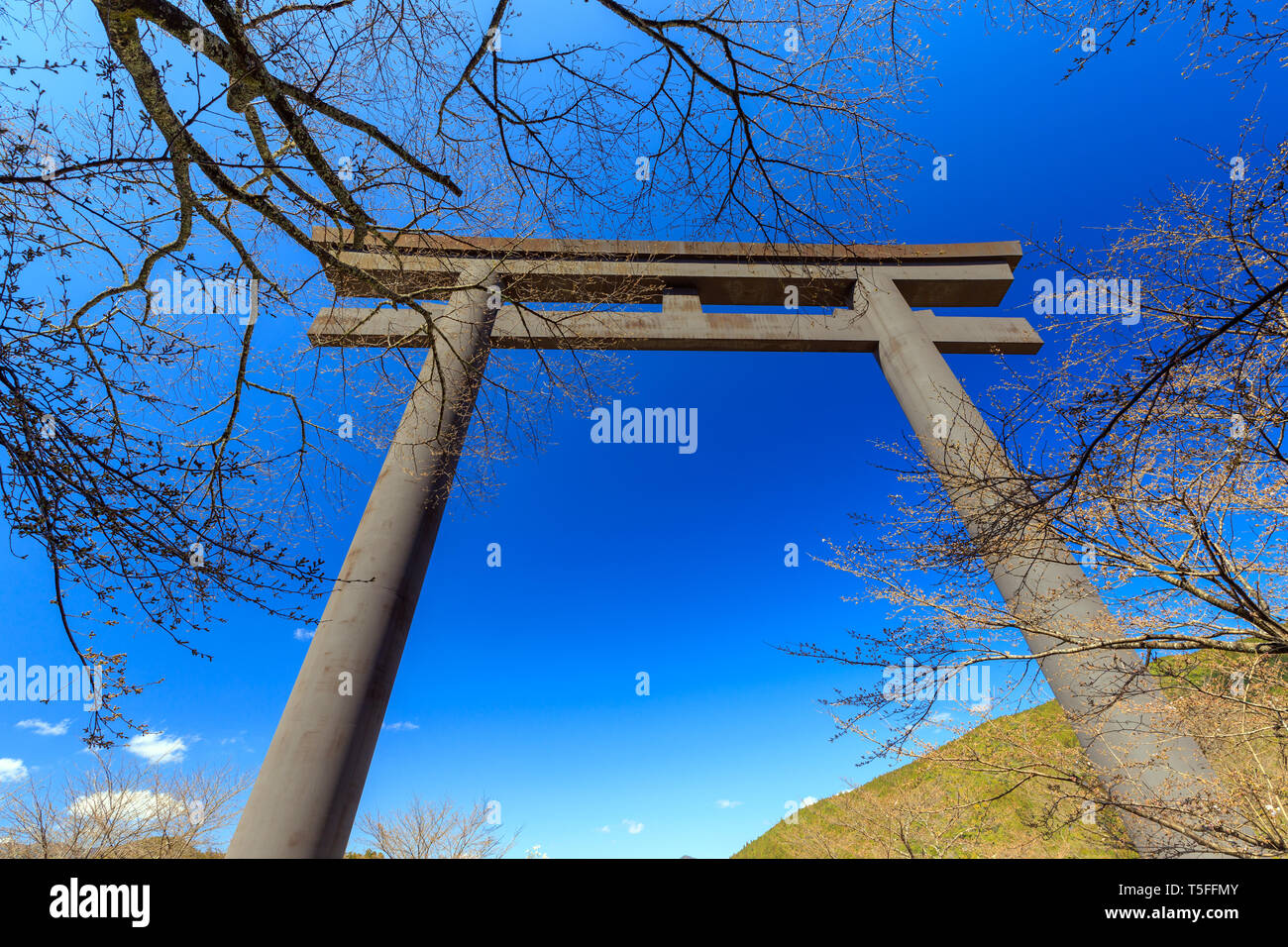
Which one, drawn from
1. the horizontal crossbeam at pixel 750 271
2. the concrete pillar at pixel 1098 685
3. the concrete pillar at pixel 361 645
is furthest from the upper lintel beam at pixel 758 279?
the concrete pillar at pixel 1098 685

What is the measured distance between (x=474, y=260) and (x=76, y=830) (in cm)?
1962

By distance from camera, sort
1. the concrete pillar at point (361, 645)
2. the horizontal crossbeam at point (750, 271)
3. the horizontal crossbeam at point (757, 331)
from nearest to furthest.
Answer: the concrete pillar at point (361, 645)
the horizontal crossbeam at point (757, 331)
the horizontal crossbeam at point (750, 271)

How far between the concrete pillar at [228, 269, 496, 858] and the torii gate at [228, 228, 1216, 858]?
17mm

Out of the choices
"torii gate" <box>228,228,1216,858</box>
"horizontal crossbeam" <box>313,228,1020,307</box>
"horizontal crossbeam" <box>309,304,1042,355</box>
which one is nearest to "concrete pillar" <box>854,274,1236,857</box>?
"torii gate" <box>228,228,1216,858</box>

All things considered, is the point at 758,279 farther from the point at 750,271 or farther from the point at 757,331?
the point at 757,331

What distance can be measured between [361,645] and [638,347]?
248 inches

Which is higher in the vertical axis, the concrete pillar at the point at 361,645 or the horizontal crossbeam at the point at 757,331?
the horizontal crossbeam at the point at 757,331

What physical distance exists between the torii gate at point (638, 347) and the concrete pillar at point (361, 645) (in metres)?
0.02

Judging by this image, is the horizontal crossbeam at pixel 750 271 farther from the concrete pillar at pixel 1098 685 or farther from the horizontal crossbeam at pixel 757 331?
the concrete pillar at pixel 1098 685

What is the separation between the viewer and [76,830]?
1494cm

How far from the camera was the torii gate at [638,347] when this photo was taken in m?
4.61
